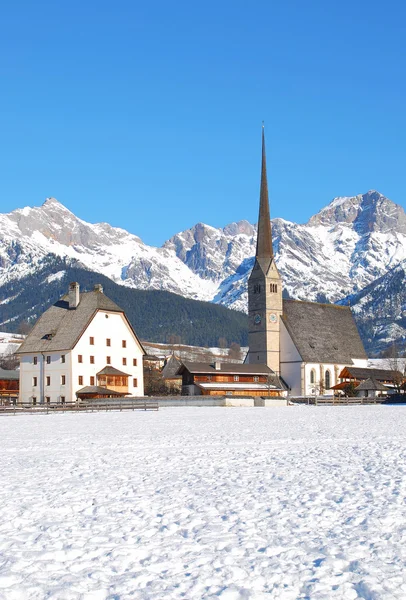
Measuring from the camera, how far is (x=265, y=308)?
10881 centimetres

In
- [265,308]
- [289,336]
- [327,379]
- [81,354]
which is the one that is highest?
Answer: [265,308]

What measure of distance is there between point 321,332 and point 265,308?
34.5 ft

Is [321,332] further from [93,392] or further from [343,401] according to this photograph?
[93,392]

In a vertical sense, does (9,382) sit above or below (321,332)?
below

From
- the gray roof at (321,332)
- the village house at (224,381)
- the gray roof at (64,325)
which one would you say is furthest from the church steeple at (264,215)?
the gray roof at (64,325)

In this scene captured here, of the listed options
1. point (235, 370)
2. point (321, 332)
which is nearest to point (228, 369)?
point (235, 370)

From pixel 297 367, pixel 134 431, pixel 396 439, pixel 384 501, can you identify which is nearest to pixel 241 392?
pixel 297 367

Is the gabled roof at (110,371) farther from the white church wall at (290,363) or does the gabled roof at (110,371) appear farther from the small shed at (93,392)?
the white church wall at (290,363)

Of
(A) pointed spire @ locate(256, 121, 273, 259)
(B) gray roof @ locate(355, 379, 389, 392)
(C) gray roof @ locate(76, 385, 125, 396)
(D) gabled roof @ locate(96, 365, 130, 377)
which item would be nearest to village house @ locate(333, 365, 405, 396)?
(B) gray roof @ locate(355, 379, 389, 392)

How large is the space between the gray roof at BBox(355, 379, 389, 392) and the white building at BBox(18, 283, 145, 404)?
27.3 m

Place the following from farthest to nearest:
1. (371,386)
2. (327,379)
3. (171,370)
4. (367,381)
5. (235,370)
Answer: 1. (171,370)
2. (327,379)
3. (235,370)
4. (367,381)
5. (371,386)

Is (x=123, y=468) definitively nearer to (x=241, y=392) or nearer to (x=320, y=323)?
(x=241, y=392)

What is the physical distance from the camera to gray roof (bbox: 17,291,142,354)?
8631 cm

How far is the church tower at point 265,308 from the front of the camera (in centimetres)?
10775
